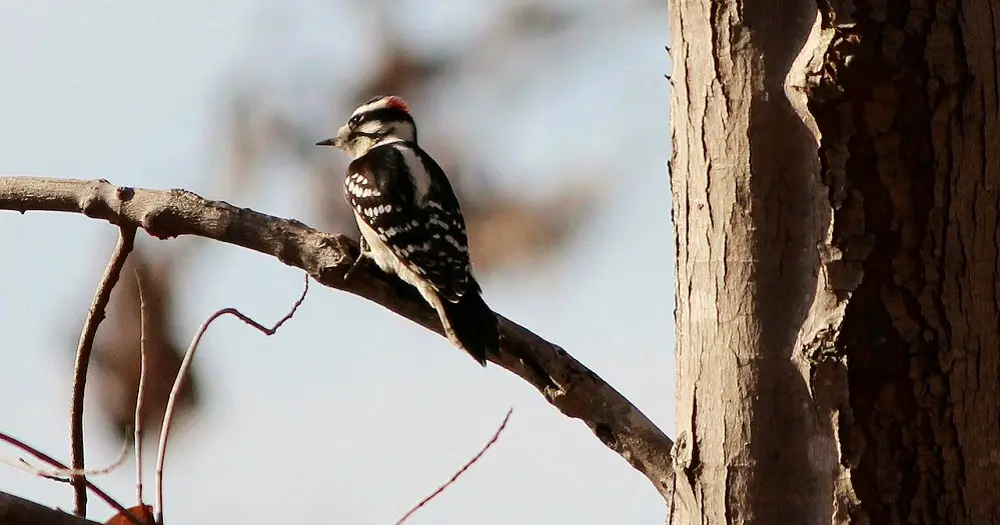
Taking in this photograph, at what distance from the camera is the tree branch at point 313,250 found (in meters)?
2.30

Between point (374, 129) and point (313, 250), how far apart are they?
200cm

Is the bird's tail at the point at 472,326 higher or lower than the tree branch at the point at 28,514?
higher

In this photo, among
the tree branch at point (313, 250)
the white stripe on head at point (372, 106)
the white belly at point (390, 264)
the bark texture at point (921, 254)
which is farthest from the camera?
the white stripe on head at point (372, 106)

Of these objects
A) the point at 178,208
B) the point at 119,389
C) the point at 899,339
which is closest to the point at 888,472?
the point at 899,339

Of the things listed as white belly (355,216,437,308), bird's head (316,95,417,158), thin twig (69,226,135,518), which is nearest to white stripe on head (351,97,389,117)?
bird's head (316,95,417,158)

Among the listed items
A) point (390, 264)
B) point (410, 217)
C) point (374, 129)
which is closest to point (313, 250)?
point (390, 264)

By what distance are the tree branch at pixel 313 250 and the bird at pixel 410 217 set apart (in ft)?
0.71

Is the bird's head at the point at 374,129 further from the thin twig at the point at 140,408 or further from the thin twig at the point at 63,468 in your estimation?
the thin twig at the point at 63,468

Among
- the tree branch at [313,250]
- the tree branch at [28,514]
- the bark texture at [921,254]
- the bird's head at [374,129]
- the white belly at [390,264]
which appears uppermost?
the bird's head at [374,129]

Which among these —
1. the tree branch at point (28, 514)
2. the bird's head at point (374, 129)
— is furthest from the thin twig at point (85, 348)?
the bird's head at point (374, 129)

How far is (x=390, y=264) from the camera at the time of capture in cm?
371

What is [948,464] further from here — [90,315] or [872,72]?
[90,315]

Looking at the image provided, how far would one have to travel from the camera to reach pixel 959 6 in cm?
143

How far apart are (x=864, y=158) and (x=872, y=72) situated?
4.3 inches
